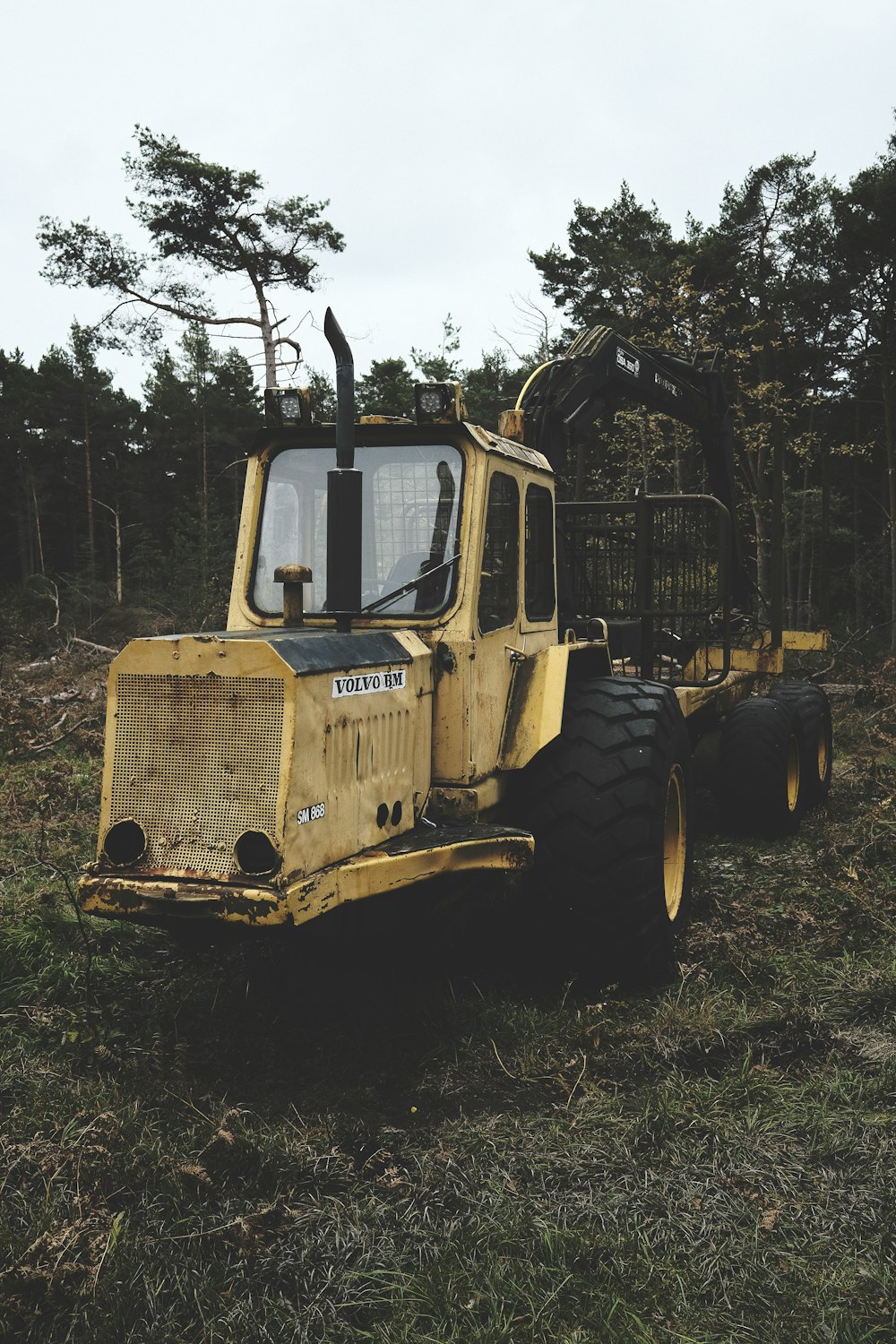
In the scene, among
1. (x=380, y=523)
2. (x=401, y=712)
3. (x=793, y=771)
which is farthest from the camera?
(x=793, y=771)

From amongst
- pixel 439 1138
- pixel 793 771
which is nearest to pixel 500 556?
pixel 439 1138

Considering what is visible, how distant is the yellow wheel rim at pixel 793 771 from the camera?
28.1ft

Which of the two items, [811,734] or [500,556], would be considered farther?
[811,734]

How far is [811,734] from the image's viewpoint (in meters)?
9.10

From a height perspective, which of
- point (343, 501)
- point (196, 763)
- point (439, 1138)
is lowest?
point (439, 1138)

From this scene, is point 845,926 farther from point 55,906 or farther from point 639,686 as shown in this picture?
point 55,906

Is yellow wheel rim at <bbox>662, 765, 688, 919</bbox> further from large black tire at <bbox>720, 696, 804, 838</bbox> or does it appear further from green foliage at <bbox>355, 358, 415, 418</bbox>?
green foliage at <bbox>355, 358, 415, 418</bbox>

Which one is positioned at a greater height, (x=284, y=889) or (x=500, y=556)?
(x=500, y=556)

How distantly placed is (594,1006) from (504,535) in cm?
209

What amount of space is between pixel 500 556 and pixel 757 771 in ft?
12.1

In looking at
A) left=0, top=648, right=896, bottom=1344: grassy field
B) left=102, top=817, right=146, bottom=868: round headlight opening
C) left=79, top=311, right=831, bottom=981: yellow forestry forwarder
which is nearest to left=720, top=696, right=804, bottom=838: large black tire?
left=79, top=311, right=831, bottom=981: yellow forestry forwarder

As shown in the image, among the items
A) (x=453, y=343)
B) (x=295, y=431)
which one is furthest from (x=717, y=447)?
(x=453, y=343)

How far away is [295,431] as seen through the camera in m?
5.26

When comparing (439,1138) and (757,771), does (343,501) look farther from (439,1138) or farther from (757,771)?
(757,771)
